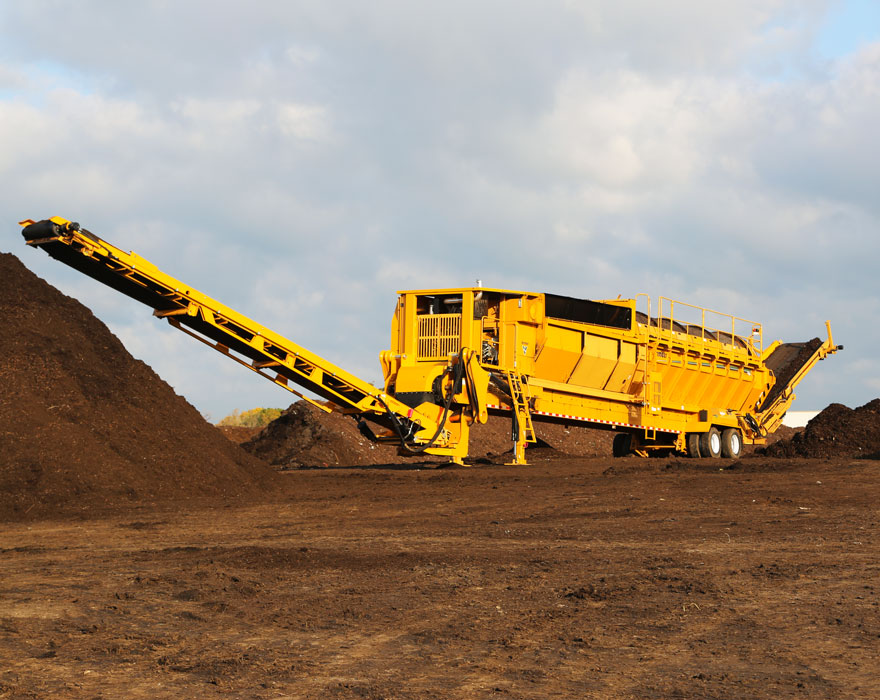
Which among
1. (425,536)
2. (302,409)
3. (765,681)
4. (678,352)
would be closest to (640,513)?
(425,536)

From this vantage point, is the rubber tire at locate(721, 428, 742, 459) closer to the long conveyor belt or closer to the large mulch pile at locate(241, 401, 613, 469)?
the large mulch pile at locate(241, 401, 613, 469)

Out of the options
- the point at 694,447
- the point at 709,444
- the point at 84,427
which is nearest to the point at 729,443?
the point at 709,444

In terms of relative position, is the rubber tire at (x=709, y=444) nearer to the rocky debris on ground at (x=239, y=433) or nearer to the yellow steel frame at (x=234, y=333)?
the yellow steel frame at (x=234, y=333)

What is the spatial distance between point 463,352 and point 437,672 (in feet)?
48.8

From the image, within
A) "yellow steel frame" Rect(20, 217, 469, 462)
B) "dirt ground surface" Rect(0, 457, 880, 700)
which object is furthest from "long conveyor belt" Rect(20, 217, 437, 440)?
"dirt ground surface" Rect(0, 457, 880, 700)

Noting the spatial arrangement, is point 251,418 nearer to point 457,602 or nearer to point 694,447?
point 694,447

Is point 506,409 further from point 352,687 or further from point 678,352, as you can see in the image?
point 352,687

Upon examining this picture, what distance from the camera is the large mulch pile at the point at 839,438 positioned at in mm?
23484

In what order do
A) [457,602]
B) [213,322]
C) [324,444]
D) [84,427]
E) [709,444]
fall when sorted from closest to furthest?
[457,602] < [84,427] < [213,322] < [709,444] < [324,444]

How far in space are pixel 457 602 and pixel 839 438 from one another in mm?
19226

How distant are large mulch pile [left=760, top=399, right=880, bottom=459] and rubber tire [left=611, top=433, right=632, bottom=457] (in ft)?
12.2

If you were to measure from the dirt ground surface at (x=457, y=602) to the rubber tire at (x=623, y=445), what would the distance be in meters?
13.0

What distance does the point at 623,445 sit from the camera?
27.1m

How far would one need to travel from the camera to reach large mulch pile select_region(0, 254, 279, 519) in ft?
46.5
